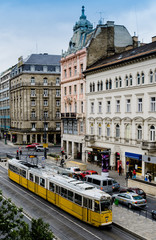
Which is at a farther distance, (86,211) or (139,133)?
(139,133)

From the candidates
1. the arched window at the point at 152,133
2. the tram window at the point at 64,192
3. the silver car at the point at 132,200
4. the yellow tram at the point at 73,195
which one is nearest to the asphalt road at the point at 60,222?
the yellow tram at the point at 73,195

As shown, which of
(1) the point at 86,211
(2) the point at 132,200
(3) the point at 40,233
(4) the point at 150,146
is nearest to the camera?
(3) the point at 40,233

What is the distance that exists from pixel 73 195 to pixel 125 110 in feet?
74.4

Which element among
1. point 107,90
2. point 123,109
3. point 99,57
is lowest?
point 123,109

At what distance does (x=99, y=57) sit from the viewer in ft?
183

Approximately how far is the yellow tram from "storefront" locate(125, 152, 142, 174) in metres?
14.8

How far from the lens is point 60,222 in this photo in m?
23.4

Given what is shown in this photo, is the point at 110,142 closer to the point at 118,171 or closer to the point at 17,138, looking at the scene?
the point at 118,171

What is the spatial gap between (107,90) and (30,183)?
71.2 ft

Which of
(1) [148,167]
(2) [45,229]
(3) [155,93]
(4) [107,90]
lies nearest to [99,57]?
(4) [107,90]

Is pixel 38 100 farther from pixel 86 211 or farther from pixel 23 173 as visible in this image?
pixel 86 211

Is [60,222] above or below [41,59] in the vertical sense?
below

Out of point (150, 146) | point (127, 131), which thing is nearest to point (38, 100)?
point (127, 131)

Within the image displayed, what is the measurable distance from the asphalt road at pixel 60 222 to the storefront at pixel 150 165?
50.5 ft
